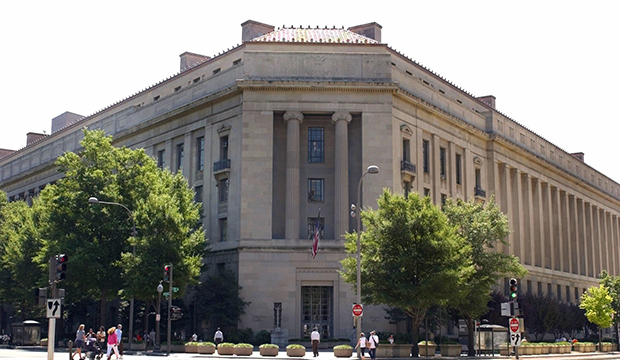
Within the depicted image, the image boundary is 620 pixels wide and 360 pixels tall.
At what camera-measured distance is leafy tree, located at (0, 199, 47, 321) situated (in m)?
61.8

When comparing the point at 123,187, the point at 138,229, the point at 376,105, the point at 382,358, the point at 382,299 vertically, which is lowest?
the point at 382,358

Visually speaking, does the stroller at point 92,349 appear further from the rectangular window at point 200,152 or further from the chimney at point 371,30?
the chimney at point 371,30

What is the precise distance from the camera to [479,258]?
168 ft

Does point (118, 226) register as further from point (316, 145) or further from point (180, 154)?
point (316, 145)

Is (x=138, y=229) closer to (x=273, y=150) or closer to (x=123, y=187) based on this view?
(x=123, y=187)

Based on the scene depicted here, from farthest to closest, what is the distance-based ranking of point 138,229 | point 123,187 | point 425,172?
1. point 425,172
2. point 123,187
3. point 138,229

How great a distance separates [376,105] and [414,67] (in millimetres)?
11893

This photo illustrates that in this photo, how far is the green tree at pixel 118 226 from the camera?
167 ft

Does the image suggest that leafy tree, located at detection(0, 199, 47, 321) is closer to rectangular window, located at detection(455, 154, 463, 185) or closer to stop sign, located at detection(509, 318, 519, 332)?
stop sign, located at detection(509, 318, 519, 332)

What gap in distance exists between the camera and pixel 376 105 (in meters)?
60.3

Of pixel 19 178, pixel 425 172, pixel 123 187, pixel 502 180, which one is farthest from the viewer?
pixel 19 178

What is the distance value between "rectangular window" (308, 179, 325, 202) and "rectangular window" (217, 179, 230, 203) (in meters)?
6.80

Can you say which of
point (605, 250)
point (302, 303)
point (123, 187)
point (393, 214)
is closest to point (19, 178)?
point (123, 187)

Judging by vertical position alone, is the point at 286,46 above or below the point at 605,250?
above
